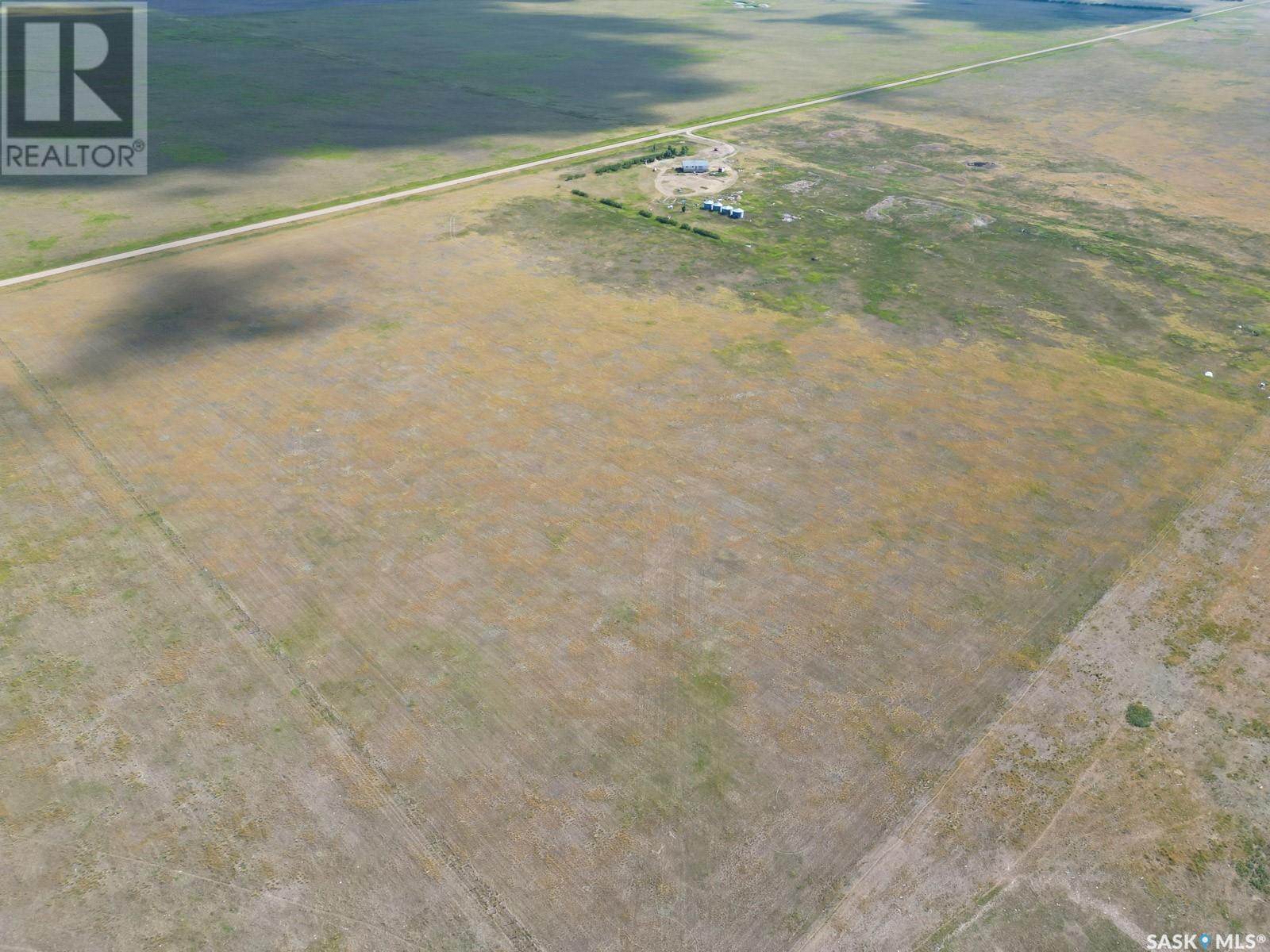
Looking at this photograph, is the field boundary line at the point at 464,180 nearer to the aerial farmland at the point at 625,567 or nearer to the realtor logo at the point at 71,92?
the aerial farmland at the point at 625,567

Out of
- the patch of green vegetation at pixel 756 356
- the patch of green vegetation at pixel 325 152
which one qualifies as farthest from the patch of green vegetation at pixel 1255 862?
the patch of green vegetation at pixel 325 152

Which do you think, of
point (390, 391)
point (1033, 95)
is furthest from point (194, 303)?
point (1033, 95)

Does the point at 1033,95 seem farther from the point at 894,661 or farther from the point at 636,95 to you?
the point at 894,661

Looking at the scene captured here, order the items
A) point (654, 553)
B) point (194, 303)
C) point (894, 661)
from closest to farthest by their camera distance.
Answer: point (894, 661) → point (654, 553) → point (194, 303)

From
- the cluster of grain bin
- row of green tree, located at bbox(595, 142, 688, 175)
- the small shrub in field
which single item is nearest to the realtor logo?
row of green tree, located at bbox(595, 142, 688, 175)

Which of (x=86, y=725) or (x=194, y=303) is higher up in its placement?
(x=194, y=303)

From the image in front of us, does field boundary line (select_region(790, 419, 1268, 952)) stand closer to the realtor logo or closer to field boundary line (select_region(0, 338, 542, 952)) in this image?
field boundary line (select_region(0, 338, 542, 952))

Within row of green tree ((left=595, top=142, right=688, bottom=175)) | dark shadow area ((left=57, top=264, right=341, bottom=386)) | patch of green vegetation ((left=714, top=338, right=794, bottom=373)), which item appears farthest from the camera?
row of green tree ((left=595, top=142, right=688, bottom=175))

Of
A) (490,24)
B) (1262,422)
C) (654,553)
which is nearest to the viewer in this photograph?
(654,553)
